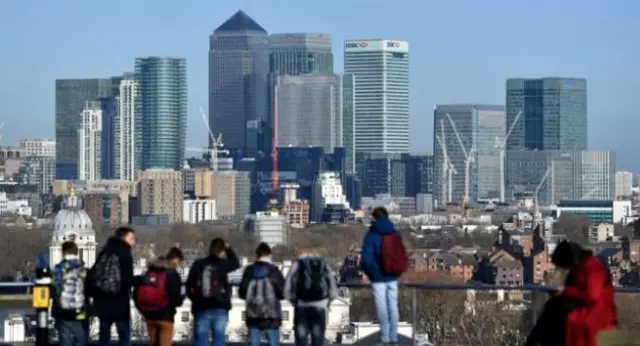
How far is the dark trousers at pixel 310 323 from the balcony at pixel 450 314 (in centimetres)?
125

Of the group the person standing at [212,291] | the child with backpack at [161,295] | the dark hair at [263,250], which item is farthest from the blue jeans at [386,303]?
the child with backpack at [161,295]

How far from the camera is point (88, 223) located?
4063 inches

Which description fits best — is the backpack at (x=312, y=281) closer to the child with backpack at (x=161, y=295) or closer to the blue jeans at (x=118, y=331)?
the child with backpack at (x=161, y=295)

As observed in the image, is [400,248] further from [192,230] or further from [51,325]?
[192,230]

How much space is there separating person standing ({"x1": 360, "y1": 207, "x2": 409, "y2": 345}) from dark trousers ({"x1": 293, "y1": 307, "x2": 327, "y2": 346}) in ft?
1.90

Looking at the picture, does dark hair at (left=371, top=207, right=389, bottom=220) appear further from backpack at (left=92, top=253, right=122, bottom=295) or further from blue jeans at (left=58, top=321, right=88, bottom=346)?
blue jeans at (left=58, top=321, right=88, bottom=346)

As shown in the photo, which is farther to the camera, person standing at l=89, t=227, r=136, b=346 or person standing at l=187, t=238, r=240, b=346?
person standing at l=187, t=238, r=240, b=346

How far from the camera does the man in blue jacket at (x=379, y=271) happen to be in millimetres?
22094

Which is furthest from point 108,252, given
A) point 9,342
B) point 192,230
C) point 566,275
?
point 192,230

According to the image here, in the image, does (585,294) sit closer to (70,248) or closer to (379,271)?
(379,271)

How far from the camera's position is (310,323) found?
71.9ft

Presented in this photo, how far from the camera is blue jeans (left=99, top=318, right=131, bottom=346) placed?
71.2ft

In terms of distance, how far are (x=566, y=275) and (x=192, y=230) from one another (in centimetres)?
13542

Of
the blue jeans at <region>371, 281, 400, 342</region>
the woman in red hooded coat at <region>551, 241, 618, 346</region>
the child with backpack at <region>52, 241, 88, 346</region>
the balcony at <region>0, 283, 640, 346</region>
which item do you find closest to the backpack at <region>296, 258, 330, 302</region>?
the blue jeans at <region>371, 281, 400, 342</region>
